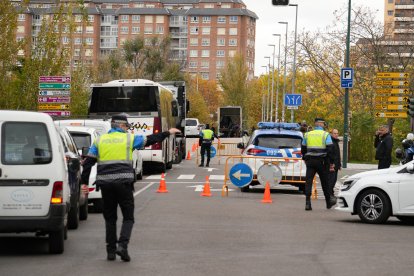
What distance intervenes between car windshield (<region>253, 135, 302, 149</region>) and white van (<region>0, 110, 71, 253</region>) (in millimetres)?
14967

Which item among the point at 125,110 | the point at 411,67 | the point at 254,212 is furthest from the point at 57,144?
the point at 411,67

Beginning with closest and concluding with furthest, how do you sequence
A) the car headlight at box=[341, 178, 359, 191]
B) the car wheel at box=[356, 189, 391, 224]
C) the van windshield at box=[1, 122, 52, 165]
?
the van windshield at box=[1, 122, 52, 165] → the car wheel at box=[356, 189, 391, 224] → the car headlight at box=[341, 178, 359, 191]

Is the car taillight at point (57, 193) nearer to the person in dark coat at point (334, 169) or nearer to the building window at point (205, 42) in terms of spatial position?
the person in dark coat at point (334, 169)

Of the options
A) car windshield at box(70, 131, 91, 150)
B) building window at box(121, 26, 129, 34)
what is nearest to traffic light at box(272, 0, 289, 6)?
car windshield at box(70, 131, 91, 150)

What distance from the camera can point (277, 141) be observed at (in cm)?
2714

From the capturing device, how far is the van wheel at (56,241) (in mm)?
12812

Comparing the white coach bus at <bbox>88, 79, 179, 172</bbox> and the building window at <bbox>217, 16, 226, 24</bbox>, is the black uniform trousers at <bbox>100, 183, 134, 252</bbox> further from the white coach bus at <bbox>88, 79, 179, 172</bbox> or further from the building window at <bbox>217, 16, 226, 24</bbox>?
the building window at <bbox>217, 16, 226, 24</bbox>

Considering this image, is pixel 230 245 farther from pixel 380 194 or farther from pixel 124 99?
pixel 124 99

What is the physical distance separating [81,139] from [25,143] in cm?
952

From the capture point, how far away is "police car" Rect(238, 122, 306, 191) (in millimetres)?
26875

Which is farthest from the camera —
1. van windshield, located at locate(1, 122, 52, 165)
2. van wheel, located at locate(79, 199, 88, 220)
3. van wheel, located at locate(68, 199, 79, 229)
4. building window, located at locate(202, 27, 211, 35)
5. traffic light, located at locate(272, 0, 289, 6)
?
building window, located at locate(202, 27, 211, 35)

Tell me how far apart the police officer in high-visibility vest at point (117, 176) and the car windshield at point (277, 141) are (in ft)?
48.2

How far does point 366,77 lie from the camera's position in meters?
53.9

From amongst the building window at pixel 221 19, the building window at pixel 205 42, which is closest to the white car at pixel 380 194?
the building window at pixel 221 19
